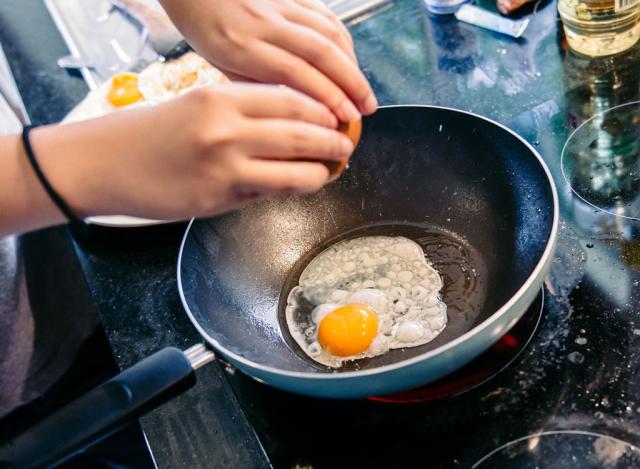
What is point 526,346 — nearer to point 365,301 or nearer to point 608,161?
point 365,301

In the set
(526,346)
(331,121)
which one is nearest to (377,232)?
(526,346)

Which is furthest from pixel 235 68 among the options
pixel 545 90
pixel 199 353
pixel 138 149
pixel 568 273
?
pixel 545 90

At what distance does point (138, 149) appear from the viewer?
617 millimetres

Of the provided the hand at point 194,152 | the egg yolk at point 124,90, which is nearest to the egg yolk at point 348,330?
the hand at point 194,152

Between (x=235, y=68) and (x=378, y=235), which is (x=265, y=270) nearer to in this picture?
(x=378, y=235)

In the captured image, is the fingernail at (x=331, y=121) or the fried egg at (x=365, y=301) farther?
the fried egg at (x=365, y=301)

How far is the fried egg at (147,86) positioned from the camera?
58.7 inches

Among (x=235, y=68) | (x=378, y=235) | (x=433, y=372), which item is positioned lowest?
(x=378, y=235)

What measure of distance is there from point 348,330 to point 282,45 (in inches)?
15.2

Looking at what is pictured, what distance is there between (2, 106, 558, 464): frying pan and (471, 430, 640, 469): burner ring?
117 millimetres

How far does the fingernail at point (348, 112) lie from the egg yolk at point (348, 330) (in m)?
0.30

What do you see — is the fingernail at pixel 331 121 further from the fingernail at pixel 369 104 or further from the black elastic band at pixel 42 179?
the black elastic band at pixel 42 179

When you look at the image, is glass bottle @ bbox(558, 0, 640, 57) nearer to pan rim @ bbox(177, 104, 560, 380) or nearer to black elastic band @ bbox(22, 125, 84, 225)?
pan rim @ bbox(177, 104, 560, 380)

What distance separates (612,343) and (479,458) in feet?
0.76
